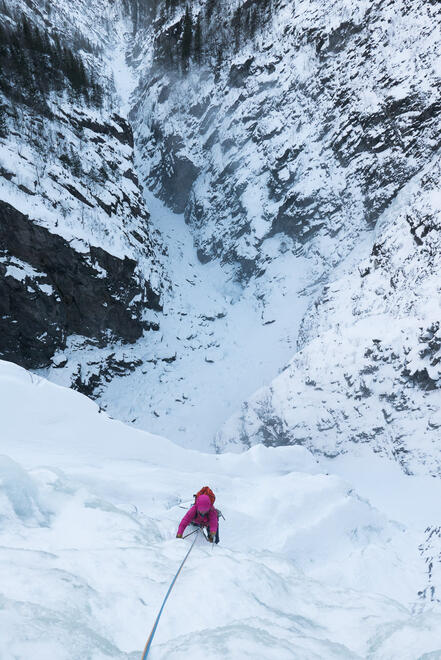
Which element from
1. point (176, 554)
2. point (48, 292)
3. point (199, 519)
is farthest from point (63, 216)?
point (176, 554)

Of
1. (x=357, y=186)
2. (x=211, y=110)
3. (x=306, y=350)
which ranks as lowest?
(x=306, y=350)

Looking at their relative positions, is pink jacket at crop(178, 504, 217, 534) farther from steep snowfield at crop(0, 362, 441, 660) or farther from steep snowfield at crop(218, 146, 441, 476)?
steep snowfield at crop(218, 146, 441, 476)

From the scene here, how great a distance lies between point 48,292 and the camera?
555 inches

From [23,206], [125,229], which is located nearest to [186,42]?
[125,229]

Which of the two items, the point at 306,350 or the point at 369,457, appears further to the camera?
the point at 306,350

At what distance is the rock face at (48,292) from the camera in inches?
524

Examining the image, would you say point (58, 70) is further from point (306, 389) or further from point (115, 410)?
Answer: point (306, 389)

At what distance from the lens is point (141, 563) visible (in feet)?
9.70

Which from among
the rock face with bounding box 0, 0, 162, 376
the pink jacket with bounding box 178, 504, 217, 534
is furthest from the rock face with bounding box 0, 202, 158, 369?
Answer: the pink jacket with bounding box 178, 504, 217, 534

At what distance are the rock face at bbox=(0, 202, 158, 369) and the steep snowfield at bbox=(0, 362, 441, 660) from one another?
25.2ft

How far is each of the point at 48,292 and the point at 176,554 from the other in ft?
43.2

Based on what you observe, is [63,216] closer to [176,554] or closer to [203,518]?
[203,518]

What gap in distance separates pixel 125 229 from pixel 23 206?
499cm

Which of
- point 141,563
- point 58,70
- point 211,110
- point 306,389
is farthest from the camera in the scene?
point 211,110
